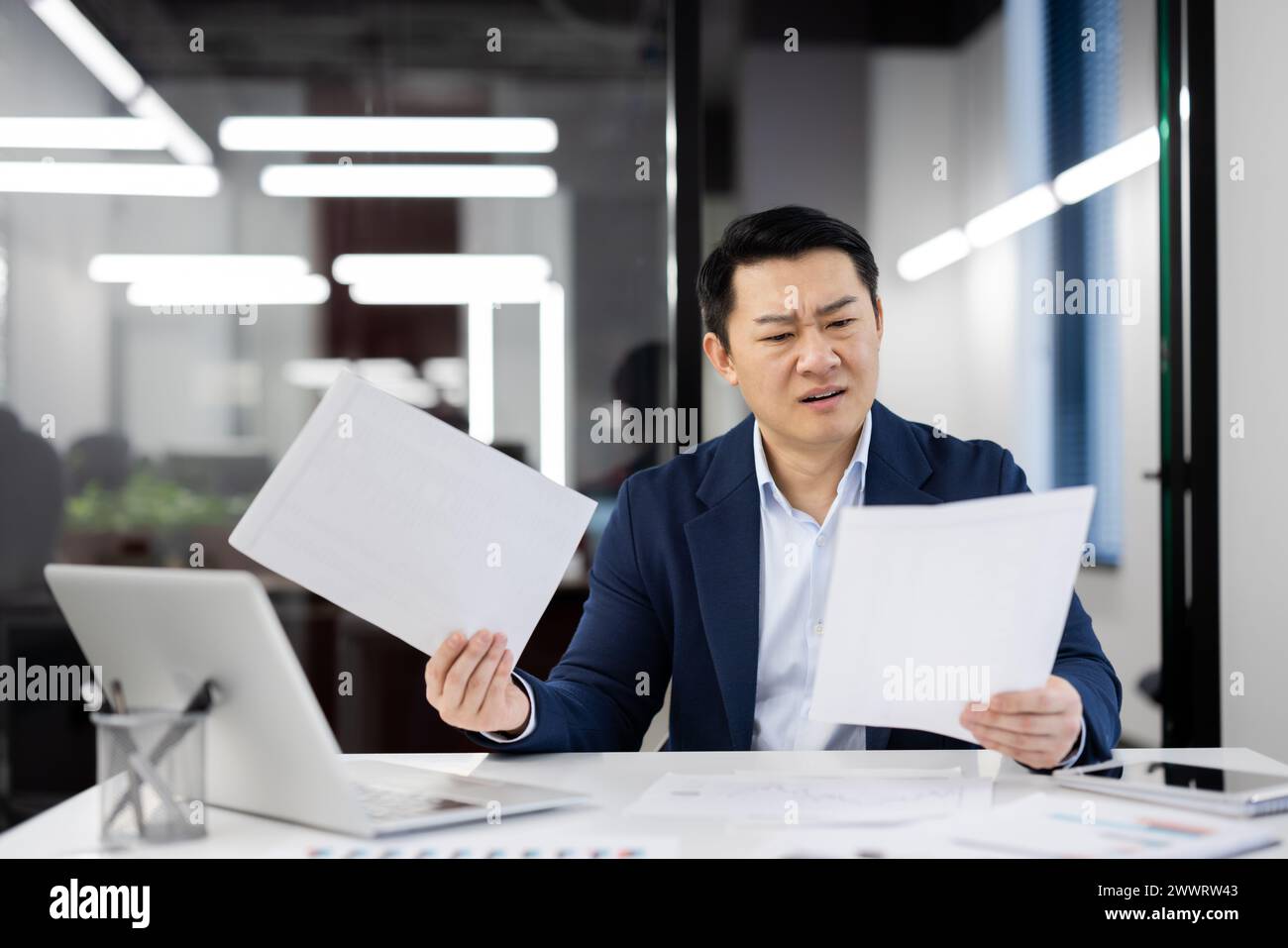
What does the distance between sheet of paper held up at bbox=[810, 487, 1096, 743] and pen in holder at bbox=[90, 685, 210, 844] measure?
0.61 metres

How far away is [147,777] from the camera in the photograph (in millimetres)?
1056

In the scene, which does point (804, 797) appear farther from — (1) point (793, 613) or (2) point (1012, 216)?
(2) point (1012, 216)

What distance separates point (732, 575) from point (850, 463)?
0.28 meters

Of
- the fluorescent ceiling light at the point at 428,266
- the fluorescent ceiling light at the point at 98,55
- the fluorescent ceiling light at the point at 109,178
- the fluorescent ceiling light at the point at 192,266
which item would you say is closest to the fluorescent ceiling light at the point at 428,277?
the fluorescent ceiling light at the point at 428,266

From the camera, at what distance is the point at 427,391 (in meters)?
2.99

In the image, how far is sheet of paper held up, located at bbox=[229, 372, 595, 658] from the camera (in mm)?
1194

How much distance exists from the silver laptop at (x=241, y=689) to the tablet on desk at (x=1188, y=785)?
0.56m

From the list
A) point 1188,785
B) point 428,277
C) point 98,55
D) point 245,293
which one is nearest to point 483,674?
point 1188,785

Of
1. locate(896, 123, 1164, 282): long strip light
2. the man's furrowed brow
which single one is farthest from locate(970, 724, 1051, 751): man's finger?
locate(896, 123, 1164, 282): long strip light

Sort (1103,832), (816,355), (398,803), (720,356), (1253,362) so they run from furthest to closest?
(1253,362) < (720,356) < (816,355) < (398,803) < (1103,832)

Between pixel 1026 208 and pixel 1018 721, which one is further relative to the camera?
pixel 1026 208

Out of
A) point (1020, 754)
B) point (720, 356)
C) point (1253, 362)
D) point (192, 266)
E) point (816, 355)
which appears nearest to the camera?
point (1020, 754)
